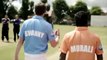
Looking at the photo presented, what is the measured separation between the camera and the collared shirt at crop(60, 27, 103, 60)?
5.75 meters

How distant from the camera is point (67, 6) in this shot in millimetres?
109062

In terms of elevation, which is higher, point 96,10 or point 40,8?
point 40,8

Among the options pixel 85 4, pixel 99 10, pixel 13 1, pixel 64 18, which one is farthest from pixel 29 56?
pixel 99 10

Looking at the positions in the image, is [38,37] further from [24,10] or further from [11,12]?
[24,10]

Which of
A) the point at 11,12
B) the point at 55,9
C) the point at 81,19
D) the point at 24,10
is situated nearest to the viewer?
the point at 81,19

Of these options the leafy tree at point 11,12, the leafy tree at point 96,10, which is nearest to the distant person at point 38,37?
the leafy tree at point 11,12

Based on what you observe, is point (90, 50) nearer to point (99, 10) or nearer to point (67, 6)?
point (67, 6)

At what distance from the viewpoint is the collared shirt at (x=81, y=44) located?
18.9 feet

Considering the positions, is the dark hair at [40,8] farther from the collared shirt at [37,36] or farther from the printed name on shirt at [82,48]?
the printed name on shirt at [82,48]

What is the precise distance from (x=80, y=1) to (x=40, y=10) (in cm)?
10712

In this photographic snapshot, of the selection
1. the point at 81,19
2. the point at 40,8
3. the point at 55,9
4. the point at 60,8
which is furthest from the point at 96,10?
the point at 81,19

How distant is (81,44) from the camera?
227 inches

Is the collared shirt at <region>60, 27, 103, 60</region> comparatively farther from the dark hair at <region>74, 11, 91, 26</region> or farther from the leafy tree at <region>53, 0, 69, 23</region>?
the leafy tree at <region>53, 0, 69, 23</region>

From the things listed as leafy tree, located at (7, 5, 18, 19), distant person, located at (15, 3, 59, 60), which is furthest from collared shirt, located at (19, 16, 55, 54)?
leafy tree, located at (7, 5, 18, 19)
